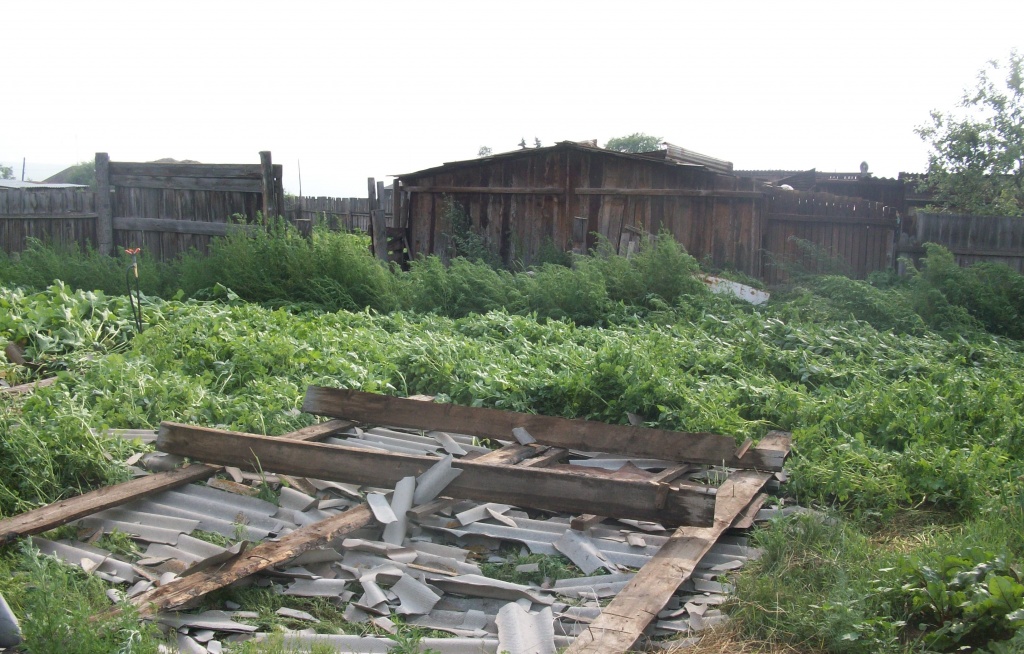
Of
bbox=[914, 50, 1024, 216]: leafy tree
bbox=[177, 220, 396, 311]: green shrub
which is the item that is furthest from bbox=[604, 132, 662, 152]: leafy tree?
bbox=[177, 220, 396, 311]: green shrub

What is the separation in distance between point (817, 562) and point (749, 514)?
74 cm

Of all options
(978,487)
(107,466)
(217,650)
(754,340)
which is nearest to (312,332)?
(107,466)

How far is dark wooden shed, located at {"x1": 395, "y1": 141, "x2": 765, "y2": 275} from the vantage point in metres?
15.2

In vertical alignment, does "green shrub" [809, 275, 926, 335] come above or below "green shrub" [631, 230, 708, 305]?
below

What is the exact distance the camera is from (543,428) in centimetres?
595

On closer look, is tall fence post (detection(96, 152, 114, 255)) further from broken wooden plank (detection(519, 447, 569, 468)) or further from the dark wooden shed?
broken wooden plank (detection(519, 447, 569, 468))

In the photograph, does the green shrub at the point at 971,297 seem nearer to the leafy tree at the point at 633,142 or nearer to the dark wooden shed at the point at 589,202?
the dark wooden shed at the point at 589,202

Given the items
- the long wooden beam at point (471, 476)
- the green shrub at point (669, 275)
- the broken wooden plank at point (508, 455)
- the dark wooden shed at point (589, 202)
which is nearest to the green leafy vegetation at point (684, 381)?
the green shrub at point (669, 275)

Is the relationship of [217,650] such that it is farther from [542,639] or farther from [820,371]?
[820,371]

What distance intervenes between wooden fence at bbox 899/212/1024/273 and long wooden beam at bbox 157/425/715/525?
11.3 m

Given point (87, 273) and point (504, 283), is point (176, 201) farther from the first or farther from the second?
point (504, 283)

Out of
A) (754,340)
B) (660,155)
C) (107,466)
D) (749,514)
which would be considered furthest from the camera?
(660,155)

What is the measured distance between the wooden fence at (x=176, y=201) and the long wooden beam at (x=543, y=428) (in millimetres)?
8292

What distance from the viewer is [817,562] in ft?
13.4
